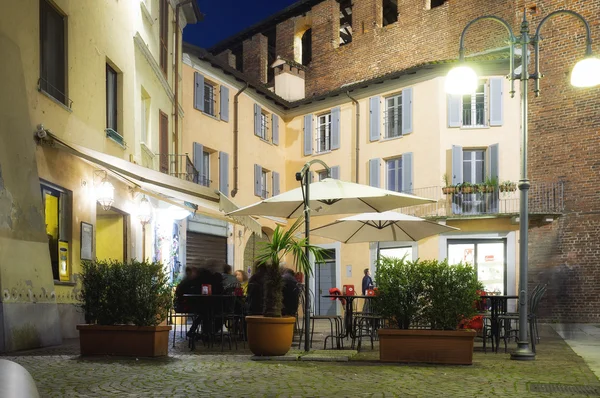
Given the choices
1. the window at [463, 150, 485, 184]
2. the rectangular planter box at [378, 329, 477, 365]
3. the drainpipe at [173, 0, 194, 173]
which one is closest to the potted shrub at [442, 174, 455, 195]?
the window at [463, 150, 485, 184]

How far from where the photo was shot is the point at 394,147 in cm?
2602

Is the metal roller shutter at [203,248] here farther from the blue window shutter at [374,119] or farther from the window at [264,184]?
the blue window shutter at [374,119]

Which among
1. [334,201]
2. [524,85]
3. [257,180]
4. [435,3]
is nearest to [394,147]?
[257,180]

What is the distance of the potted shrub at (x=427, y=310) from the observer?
7.83 metres

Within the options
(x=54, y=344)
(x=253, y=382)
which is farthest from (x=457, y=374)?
(x=54, y=344)

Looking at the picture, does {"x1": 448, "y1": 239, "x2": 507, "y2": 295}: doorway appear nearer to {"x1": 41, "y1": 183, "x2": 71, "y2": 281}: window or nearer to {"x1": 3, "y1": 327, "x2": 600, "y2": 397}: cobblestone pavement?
{"x1": 41, "y1": 183, "x2": 71, "y2": 281}: window

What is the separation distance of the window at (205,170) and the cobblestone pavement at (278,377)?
49.7 feet

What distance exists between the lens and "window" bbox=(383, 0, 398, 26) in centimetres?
3247

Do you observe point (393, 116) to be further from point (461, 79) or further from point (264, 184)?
point (461, 79)

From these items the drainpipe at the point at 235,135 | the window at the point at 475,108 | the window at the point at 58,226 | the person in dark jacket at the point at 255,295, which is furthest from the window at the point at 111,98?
the window at the point at 475,108

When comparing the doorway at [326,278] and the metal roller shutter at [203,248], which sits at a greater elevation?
the metal roller shutter at [203,248]

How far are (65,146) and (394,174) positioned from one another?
17.8m

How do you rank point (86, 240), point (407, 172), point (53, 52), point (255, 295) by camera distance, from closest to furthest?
point (255, 295), point (53, 52), point (86, 240), point (407, 172)

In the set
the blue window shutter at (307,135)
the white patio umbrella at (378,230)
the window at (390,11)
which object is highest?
the window at (390,11)
